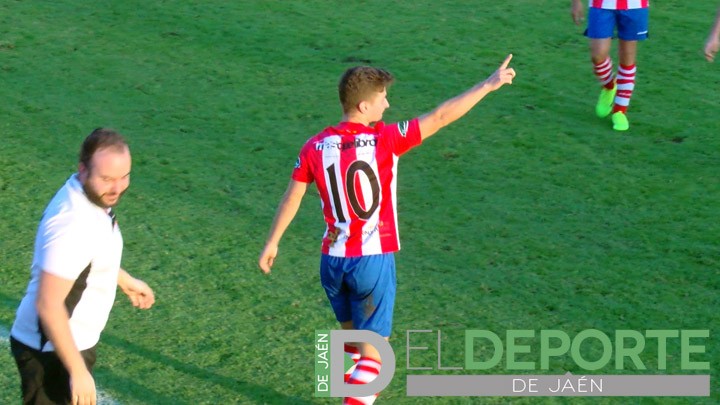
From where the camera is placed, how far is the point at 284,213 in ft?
15.8

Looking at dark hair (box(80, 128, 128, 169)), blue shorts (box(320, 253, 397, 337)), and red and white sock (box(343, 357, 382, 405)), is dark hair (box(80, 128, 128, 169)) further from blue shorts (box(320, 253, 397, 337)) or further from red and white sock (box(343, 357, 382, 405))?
red and white sock (box(343, 357, 382, 405))

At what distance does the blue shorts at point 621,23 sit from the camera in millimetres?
7941

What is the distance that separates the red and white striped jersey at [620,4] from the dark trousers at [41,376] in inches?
211

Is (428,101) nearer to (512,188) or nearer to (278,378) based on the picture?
(512,188)

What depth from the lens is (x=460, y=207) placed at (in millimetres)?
7051

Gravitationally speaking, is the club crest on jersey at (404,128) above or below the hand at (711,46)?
below

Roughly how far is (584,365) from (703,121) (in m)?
3.73

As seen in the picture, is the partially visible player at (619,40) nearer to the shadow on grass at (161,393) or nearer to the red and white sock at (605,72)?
the red and white sock at (605,72)

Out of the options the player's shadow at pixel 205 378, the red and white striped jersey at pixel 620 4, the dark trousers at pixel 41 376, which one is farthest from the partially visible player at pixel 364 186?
the red and white striped jersey at pixel 620 4

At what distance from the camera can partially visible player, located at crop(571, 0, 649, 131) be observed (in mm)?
7957

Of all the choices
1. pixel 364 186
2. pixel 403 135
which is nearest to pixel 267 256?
pixel 364 186

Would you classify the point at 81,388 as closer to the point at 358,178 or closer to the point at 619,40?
the point at 358,178

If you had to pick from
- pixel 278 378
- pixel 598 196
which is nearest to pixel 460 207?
pixel 598 196

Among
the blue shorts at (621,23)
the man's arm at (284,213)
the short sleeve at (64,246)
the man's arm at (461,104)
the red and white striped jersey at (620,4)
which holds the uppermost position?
the red and white striped jersey at (620,4)
